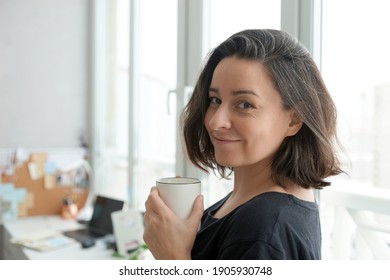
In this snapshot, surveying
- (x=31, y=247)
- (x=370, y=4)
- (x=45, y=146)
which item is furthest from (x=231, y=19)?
(x=45, y=146)

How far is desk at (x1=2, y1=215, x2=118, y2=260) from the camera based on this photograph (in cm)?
179

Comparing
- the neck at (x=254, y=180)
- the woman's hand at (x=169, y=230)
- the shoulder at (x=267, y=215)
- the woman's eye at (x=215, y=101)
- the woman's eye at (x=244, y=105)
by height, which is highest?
the woman's eye at (x=215, y=101)

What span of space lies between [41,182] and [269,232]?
233 centimetres

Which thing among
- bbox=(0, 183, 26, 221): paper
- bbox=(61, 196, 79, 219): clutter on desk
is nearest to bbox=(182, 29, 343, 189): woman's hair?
bbox=(61, 196, 79, 219): clutter on desk

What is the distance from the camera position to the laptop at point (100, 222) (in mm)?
2115

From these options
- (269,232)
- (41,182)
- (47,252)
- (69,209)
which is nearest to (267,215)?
(269,232)

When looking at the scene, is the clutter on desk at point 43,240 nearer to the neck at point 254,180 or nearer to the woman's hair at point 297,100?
the neck at point 254,180

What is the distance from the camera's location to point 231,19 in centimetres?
152

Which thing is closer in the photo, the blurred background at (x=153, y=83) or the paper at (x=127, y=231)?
the blurred background at (x=153, y=83)

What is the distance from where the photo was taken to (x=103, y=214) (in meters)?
2.20

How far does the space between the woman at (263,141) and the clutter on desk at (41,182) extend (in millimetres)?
2048

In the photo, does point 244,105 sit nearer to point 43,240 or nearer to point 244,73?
point 244,73

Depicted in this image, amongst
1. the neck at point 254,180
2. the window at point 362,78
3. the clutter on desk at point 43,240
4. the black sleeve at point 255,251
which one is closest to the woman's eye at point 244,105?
the neck at point 254,180

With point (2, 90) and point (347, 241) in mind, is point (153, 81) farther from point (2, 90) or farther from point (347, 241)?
point (347, 241)
